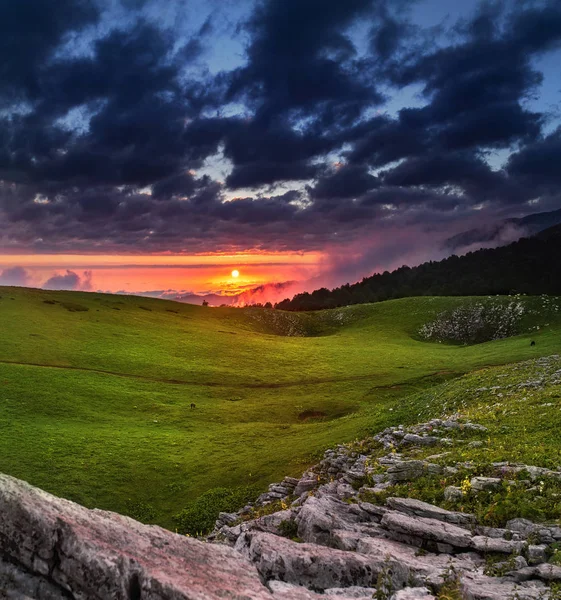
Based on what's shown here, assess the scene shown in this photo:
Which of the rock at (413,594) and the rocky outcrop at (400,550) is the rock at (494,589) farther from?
the rock at (413,594)

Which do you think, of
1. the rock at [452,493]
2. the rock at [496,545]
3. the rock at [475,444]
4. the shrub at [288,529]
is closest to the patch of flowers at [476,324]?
the rock at [475,444]

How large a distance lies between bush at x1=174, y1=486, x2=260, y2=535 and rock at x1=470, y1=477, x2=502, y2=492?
17.1m

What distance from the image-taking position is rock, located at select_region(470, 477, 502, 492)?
15594mm

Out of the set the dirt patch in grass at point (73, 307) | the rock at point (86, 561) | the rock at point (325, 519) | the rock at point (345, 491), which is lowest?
the rock at point (345, 491)

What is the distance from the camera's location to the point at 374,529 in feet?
46.0

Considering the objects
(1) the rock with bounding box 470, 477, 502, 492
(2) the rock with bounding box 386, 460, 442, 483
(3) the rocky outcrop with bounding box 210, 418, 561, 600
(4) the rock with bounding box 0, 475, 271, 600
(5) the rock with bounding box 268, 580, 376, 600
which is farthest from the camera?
(2) the rock with bounding box 386, 460, 442, 483

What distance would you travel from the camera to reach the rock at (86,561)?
8383mm

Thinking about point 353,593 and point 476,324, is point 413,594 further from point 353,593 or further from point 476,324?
point 476,324

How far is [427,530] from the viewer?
42.8 ft

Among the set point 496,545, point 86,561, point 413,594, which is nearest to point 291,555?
point 413,594

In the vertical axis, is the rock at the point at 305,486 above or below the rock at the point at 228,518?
above

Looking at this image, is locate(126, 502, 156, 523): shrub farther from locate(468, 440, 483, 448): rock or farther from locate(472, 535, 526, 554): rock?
locate(472, 535, 526, 554): rock

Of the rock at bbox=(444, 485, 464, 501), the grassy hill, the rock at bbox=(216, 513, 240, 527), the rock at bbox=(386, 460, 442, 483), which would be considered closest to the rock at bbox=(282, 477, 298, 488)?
the rock at bbox=(216, 513, 240, 527)

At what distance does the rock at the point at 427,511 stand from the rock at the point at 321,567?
369 cm
